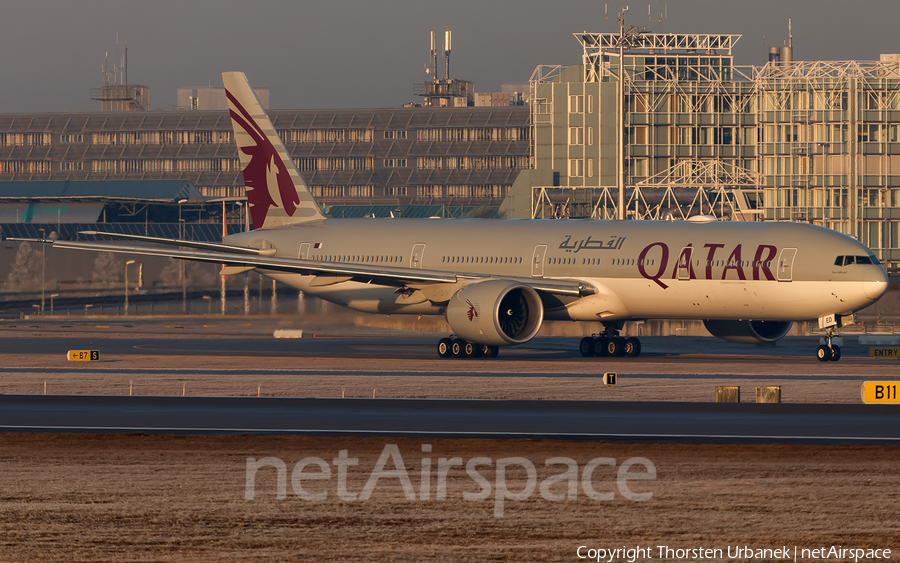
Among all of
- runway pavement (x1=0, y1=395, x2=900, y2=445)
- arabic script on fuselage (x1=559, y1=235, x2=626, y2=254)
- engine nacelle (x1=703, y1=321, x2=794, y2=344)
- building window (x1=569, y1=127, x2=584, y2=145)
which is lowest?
runway pavement (x1=0, y1=395, x2=900, y2=445)

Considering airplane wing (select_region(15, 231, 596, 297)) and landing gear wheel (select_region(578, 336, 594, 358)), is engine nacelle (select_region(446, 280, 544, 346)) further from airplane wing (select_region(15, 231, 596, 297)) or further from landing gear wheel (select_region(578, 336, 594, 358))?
landing gear wheel (select_region(578, 336, 594, 358))

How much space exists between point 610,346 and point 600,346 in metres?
0.41

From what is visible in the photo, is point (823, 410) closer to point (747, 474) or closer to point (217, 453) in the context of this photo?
point (747, 474)

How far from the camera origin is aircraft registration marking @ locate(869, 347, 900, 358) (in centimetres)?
4656

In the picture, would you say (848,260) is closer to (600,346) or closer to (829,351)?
(829,351)

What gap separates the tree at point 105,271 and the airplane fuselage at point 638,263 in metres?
39.0

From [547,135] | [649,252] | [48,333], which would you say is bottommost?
[48,333]

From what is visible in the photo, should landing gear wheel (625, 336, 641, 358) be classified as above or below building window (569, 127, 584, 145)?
below

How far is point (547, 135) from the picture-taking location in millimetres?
134625

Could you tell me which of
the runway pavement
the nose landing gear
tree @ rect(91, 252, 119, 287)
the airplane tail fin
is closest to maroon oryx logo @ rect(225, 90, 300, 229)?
the airplane tail fin

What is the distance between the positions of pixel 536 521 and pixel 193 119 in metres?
189

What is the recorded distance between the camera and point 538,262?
48031mm

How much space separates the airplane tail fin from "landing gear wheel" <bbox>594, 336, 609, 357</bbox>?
14974mm

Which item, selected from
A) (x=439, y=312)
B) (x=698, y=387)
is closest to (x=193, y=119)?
(x=439, y=312)
